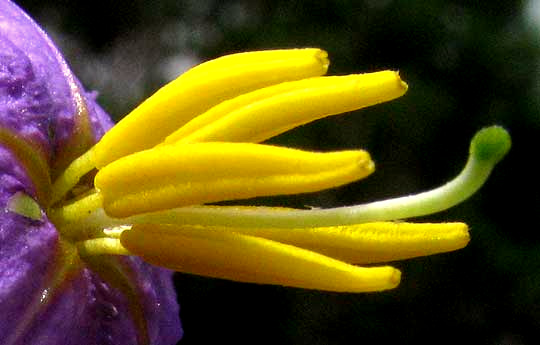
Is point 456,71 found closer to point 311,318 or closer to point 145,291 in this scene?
point 311,318

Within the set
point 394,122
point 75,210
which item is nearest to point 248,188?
point 75,210

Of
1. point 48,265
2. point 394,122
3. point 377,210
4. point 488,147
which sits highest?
point 488,147

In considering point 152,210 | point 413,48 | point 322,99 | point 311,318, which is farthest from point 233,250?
point 413,48

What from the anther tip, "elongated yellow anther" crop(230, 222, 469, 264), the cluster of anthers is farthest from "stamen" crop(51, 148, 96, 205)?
the anther tip

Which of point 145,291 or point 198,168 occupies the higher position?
point 198,168

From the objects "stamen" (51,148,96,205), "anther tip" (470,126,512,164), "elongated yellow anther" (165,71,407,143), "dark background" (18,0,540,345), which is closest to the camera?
"anther tip" (470,126,512,164)

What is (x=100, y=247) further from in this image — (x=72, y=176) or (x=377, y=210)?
(x=377, y=210)

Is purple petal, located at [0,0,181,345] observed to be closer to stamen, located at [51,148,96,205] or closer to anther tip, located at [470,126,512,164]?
stamen, located at [51,148,96,205]
